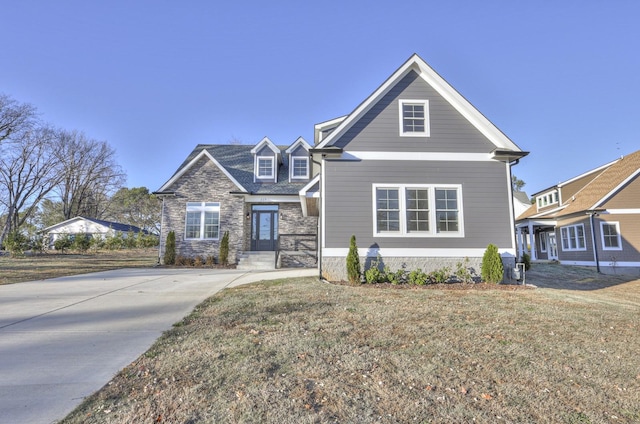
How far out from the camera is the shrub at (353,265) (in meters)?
9.19

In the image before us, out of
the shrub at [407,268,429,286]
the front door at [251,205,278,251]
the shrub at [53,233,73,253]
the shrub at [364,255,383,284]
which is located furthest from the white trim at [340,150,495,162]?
the shrub at [53,233,73,253]

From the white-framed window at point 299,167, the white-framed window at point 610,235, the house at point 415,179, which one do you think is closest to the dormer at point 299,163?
the white-framed window at point 299,167

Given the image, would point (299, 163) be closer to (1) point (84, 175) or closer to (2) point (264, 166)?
(2) point (264, 166)

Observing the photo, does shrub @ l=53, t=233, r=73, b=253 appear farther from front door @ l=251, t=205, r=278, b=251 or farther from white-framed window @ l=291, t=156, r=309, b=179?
white-framed window @ l=291, t=156, r=309, b=179

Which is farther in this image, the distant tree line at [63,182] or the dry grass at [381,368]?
the distant tree line at [63,182]

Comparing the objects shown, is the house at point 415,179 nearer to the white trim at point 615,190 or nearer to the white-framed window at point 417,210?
the white-framed window at point 417,210

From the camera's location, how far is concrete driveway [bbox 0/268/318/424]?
2844mm

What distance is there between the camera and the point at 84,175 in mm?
39344

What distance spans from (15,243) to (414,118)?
2332cm

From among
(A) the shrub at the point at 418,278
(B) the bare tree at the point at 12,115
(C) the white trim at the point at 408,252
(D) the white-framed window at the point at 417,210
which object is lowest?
(A) the shrub at the point at 418,278

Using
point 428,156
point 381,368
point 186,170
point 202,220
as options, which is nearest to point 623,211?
point 428,156

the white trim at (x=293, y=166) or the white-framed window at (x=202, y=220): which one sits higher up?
the white trim at (x=293, y=166)

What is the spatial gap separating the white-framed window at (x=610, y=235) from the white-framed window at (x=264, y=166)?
17.4 m

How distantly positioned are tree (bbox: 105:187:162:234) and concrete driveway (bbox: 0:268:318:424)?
3657 centimetres
